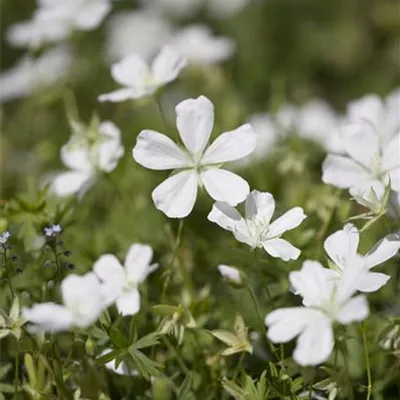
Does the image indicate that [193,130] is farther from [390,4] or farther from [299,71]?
[390,4]

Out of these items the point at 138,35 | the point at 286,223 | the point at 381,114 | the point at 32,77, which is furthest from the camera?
the point at 138,35

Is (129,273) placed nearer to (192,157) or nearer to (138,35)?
(192,157)

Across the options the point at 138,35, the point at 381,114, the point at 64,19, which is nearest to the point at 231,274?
the point at 381,114

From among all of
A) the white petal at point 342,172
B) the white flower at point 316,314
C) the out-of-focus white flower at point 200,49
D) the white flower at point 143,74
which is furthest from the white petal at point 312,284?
the out-of-focus white flower at point 200,49

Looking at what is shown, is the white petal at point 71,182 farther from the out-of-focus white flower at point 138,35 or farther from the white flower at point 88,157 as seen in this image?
the out-of-focus white flower at point 138,35

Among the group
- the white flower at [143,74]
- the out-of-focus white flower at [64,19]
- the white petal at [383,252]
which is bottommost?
the white petal at [383,252]

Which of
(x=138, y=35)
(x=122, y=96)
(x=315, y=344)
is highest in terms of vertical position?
(x=122, y=96)
